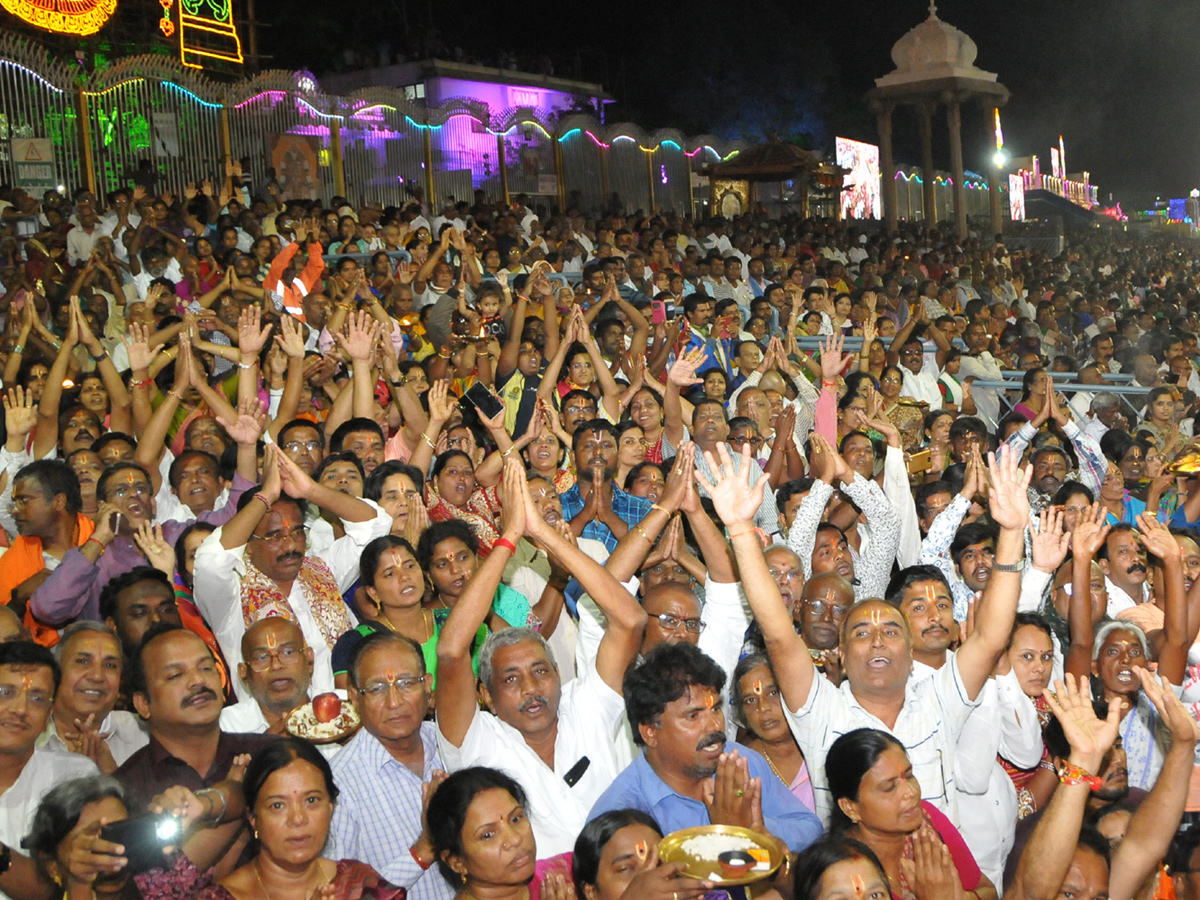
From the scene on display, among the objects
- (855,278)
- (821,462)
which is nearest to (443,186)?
(855,278)

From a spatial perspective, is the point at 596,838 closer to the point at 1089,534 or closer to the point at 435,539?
the point at 435,539

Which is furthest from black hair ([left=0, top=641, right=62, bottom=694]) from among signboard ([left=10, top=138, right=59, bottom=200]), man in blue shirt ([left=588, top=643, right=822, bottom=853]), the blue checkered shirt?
signboard ([left=10, top=138, right=59, bottom=200])

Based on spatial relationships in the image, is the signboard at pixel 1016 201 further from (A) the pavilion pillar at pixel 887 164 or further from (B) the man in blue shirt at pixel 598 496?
(B) the man in blue shirt at pixel 598 496

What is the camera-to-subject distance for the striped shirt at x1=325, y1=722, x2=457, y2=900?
3408 millimetres

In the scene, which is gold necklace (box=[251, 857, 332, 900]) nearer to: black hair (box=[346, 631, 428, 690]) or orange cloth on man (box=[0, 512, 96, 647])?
black hair (box=[346, 631, 428, 690])

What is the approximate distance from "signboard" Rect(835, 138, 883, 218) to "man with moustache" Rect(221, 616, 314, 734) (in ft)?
94.6

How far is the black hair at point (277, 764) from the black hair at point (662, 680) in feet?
2.79

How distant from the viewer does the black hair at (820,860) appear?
9.48ft

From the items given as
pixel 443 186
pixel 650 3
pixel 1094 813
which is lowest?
pixel 1094 813

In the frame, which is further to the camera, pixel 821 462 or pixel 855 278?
pixel 855 278

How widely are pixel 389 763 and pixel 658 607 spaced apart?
1.11m

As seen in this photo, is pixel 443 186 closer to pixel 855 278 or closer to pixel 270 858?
pixel 855 278

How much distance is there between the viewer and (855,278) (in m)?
16.2

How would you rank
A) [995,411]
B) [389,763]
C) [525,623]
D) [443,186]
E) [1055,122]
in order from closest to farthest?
[389,763] < [525,623] < [995,411] < [443,186] < [1055,122]
